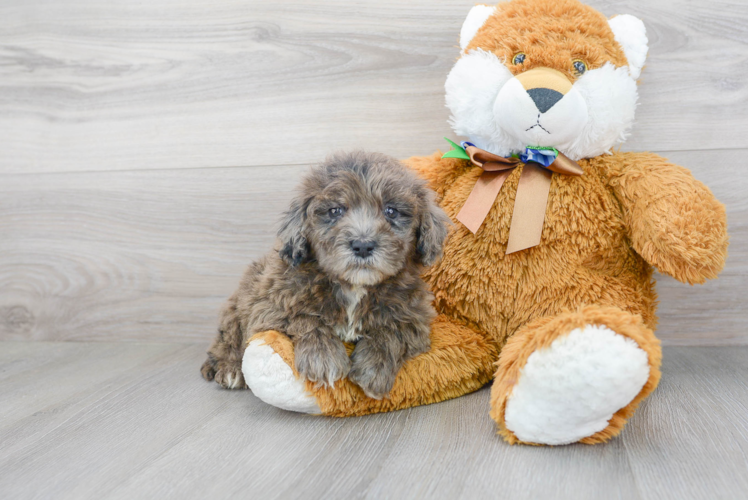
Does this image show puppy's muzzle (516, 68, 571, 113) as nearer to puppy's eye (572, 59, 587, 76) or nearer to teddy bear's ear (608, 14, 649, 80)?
puppy's eye (572, 59, 587, 76)

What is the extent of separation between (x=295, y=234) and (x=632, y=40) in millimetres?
1030

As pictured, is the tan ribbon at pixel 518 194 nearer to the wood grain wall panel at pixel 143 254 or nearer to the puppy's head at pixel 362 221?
the puppy's head at pixel 362 221

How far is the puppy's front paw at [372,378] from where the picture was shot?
1.29m

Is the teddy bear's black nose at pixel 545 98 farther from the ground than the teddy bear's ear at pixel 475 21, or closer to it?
closer to it

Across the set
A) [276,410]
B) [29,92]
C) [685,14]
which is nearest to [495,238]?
[276,410]

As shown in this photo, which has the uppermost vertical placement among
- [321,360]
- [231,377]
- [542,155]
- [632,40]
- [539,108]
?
[632,40]

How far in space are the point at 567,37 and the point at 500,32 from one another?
167 mm

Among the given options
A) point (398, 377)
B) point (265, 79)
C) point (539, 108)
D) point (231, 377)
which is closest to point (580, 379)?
point (398, 377)

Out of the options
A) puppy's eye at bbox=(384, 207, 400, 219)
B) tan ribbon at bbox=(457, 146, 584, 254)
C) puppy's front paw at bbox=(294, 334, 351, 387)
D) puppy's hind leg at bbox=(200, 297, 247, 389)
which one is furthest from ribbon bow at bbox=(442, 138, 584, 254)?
puppy's hind leg at bbox=(200, 297, 247, 389)

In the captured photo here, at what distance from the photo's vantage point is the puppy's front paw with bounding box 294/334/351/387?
49.9 inches

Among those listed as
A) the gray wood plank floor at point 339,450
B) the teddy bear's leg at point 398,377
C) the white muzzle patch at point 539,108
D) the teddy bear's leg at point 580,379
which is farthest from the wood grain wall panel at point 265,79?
the teddy bear's leg at point 580,379

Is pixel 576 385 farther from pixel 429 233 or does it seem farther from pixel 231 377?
pixel 231 377

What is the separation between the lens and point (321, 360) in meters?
1.27

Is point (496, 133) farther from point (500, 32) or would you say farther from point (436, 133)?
point (436, 133)
